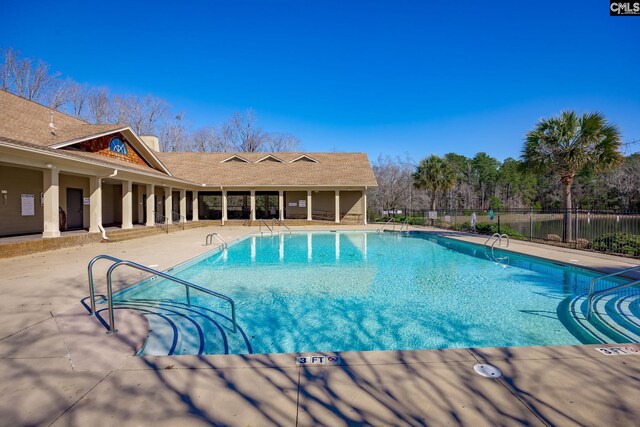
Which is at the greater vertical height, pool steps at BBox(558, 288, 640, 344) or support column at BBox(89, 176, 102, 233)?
support column at BBox(89, 176, 102, 233)

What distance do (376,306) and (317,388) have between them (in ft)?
13.2

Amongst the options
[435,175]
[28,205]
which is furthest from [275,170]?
[28,205]

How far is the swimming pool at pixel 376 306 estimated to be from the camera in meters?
4.90

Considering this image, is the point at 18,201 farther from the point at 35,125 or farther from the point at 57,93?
the point at 57,93

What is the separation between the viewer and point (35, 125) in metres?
13.2

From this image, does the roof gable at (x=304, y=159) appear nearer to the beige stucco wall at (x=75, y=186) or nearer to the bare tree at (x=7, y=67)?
the beige stucco wall at (x=75, y=186)

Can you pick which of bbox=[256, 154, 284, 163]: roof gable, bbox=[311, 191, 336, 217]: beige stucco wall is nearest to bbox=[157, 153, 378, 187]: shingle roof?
bbox=[256, 154, 284, 163]: roof gable

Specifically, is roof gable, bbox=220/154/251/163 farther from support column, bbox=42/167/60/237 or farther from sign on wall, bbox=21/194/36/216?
support column, bbox=42/167/60/237

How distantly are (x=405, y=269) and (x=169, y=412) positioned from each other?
8361mm

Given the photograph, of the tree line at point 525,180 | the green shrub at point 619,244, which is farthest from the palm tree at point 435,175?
the green shrub at point 619,244

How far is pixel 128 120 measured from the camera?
120 ft

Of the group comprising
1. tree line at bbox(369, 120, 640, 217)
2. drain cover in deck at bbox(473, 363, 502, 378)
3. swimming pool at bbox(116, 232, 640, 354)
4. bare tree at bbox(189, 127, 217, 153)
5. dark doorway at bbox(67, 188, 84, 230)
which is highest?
bare tree at bbox(189, 127, 217, 153)

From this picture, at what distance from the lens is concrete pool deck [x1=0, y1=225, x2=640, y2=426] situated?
240cm

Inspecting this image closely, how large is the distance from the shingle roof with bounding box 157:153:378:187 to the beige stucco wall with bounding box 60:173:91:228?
8.27 meters
